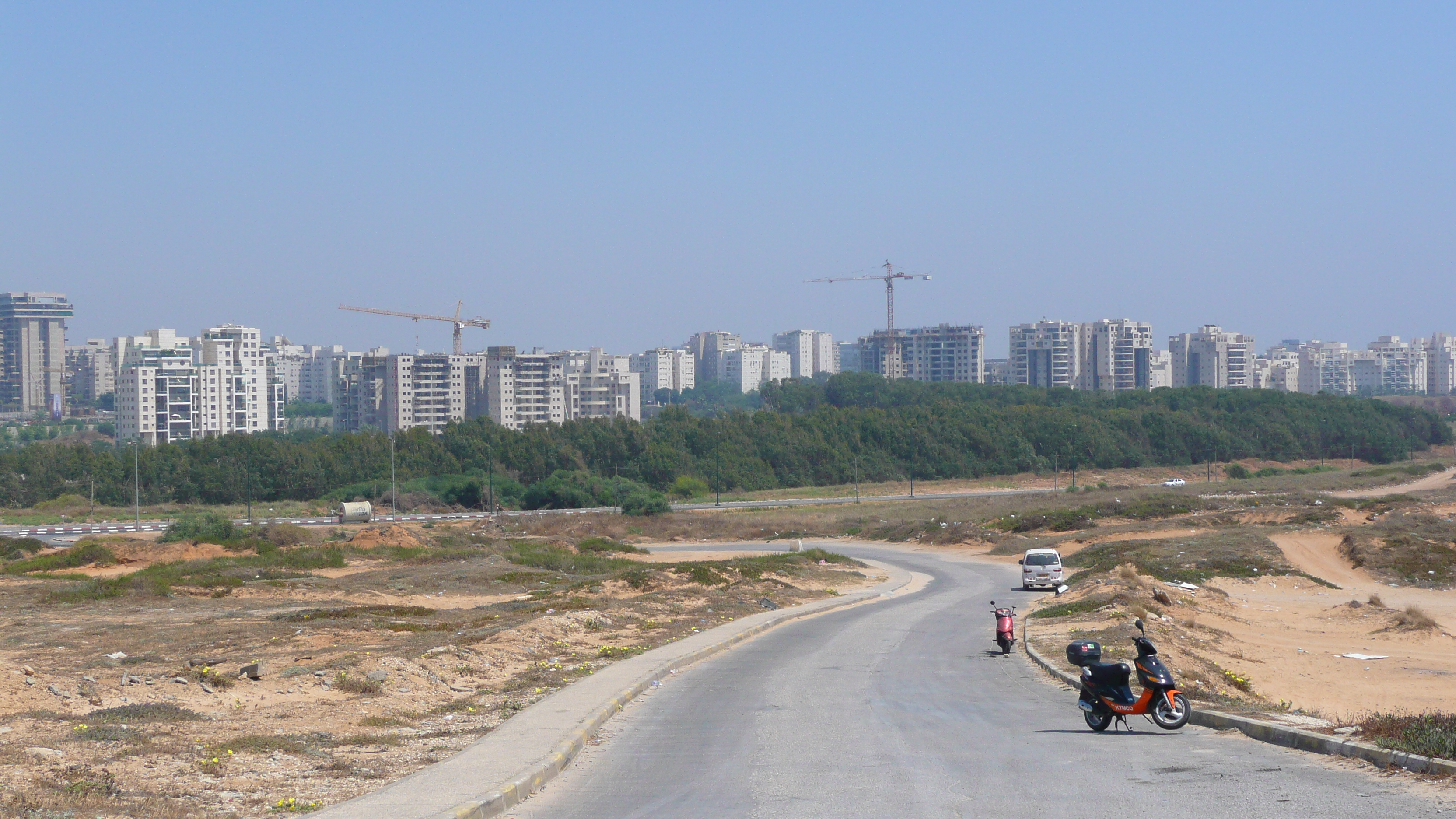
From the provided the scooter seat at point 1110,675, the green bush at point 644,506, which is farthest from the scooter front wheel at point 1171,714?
the green bush at point 644,506

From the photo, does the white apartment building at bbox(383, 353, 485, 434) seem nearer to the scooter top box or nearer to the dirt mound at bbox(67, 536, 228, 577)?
the dirt mound at bbox(67, 536, 228, 577)

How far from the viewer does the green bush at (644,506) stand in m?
90.5

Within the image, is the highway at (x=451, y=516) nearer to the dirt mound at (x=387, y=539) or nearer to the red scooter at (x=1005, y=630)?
the dirt mound at (x=387, y=539)

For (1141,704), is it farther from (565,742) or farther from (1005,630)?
(1005,630)

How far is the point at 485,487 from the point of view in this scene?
106m

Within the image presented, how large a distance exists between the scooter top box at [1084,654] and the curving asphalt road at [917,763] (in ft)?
2.76

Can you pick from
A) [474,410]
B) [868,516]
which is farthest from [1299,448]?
[474,410]

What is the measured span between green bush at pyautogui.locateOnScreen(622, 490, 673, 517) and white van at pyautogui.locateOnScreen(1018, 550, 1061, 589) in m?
49.2

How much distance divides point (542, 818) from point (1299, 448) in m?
157

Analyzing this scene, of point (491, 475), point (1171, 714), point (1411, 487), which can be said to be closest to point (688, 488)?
point (491, 475)

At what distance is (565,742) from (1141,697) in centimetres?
678

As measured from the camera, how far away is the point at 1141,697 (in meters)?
14.4

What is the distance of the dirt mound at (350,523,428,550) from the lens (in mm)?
63250

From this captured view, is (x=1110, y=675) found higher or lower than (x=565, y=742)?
higher
